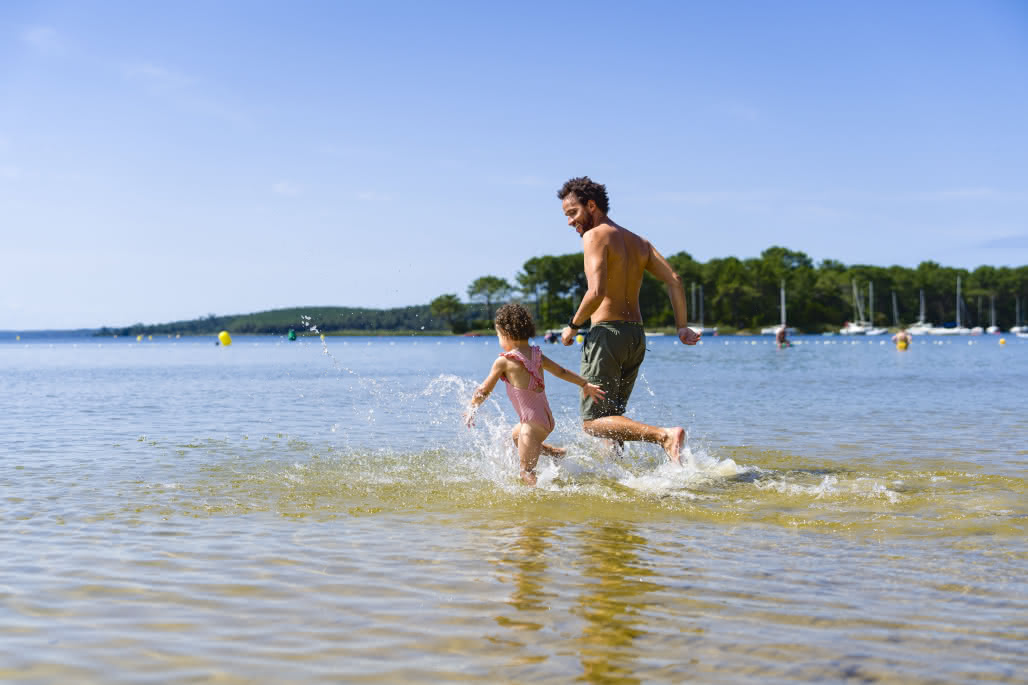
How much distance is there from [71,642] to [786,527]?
428 centimetres

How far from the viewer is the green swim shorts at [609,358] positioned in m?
7.74

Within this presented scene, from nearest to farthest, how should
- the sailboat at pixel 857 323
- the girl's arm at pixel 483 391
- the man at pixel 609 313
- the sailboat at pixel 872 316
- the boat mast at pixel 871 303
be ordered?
the girl's arm at pixel 483 391 → the man at pixel 609 313 → the sailboat at pixel 872 316 → the sailboat at pixel 857 323 → the boat mast at pixel 871 303

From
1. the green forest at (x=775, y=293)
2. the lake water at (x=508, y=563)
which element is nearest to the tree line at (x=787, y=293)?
the green forest at (x=775, y=293)

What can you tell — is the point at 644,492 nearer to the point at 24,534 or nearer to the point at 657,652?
the point at 657,652

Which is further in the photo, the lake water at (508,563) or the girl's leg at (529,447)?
the girl's leg at (529,447)

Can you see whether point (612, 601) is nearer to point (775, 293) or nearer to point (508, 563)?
point (508, 563)

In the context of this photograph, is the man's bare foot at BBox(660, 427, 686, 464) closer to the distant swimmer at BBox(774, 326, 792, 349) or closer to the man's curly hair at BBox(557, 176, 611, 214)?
the man's curly hair at BBox(557, 176, 611, 214)

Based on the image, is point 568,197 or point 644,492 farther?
point 568,197

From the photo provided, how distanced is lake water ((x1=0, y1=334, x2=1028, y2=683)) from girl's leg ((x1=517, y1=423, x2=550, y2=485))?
0.55ft

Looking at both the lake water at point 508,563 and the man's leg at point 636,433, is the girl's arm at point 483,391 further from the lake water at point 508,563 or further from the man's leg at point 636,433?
the man's leg at point 636,433

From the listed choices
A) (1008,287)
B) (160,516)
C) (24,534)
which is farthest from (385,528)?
(1008,287)

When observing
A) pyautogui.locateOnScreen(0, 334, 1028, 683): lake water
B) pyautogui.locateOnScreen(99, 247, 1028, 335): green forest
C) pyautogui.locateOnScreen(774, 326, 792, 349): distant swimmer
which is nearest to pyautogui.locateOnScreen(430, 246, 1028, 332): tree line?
pyautogui.locateOnScreen(99, 247, 1028, 335): green forest

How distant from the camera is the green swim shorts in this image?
7.74 metres

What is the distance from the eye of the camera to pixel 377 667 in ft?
10.9
